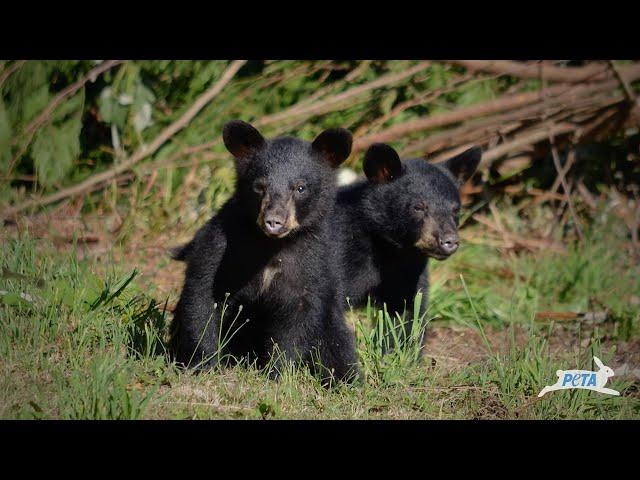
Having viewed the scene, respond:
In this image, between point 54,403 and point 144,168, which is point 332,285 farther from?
point 144,168

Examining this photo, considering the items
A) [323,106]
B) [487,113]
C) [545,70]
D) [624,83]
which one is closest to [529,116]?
[487,113]

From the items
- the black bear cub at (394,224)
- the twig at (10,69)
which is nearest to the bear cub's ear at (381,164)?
the black bear cub at (394,224)

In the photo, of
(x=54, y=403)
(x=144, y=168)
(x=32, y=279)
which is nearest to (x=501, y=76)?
(x=144, y=168)

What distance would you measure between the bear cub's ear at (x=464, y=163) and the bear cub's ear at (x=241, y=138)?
6.06 feet

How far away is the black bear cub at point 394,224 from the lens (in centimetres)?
581

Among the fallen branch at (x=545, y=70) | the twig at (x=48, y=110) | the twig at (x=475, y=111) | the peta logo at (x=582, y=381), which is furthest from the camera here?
the fallen branch at (x=545, y=70)

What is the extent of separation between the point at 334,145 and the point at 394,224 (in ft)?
3.31

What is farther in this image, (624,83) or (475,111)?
(475,111)

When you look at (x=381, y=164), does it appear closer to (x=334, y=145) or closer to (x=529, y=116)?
(x=334, y=145)

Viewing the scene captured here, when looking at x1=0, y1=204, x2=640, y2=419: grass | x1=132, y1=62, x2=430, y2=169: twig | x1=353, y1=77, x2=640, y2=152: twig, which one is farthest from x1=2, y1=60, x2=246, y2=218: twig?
x1=0, y1=204, x2=640, y2=419: grass

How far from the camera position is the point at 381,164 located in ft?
19.9

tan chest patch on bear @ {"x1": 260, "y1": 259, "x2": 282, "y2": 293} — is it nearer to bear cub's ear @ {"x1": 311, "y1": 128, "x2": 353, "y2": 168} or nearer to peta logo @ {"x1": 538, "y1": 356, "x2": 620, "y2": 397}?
bear cub's ear @ {"x1": 311, "y1": 128, "x2": 353, "y2": 168}

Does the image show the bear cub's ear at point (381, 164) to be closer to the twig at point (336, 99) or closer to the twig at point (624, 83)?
the twig at point (336, 99)
